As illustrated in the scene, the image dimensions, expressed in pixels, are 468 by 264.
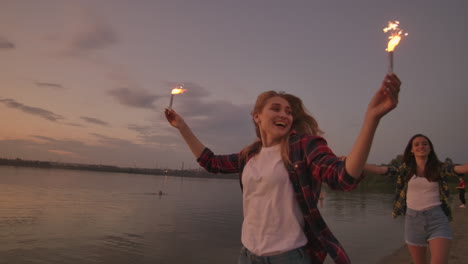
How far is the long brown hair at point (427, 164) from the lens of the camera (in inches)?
230

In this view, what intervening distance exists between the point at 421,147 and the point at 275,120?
183 inches

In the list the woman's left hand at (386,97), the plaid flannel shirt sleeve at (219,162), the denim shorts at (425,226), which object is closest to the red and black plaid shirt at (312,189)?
the woman's left hand at (386,97)

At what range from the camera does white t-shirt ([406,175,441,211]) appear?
5696 mm

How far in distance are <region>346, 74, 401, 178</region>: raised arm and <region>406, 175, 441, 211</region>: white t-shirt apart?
15.6ft

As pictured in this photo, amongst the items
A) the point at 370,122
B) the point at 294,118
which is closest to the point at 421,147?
the point at 294,118

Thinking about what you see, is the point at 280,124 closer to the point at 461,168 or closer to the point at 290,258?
the point at 290,258

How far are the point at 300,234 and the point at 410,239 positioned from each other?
4493 mm

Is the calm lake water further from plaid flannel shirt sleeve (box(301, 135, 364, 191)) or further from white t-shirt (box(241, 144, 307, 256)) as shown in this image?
plaid flannel shirt sleeve (box(301, 135, 364, 191))

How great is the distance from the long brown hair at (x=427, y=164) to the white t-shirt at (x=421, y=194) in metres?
0.10

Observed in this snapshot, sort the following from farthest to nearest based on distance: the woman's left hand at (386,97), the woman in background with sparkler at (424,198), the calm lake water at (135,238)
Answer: the calm lake water at (135,238), the woman in background with sparkler at (424,198), the woman's left hand at (386,97)

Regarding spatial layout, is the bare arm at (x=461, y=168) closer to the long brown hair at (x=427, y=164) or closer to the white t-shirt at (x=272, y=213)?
the long brown hair at (x=427, y=164)

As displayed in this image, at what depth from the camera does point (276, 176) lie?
2.46 meters

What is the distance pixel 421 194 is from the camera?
19.1 feet

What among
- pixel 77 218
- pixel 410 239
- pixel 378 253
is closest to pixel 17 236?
pixel 77 218
